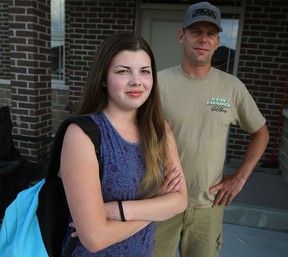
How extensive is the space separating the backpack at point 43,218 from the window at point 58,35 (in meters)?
4.61

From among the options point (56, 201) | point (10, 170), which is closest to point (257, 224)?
point (10, 170)

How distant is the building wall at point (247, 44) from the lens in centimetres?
411

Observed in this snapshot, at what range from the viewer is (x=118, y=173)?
1.08 meters

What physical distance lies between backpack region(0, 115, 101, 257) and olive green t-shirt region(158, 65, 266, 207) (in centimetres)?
72

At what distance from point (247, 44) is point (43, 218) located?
3964mm

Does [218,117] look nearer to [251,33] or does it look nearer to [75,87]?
[251,33]

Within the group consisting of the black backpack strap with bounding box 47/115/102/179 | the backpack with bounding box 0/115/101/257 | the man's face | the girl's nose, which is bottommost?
the backpack with bounding box 0/115/101/257

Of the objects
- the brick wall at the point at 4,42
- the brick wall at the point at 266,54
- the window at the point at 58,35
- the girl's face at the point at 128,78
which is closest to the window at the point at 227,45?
the brick wall at the point at 266,54

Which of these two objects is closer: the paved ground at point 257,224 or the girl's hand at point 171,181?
the girl's hand at point 171,181

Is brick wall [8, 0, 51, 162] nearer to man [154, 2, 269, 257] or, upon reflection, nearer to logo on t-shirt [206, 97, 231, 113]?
man [154, 2, 269, 257]

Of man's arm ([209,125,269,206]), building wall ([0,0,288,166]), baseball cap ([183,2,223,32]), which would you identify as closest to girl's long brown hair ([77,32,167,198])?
baseball cap ([183,2,223,32])

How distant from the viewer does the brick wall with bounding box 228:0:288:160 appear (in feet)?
13.4

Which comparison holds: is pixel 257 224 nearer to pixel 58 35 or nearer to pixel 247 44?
pixel 247 44

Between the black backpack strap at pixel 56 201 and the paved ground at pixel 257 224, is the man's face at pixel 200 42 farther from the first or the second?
the paved ground at pixel 257 224
